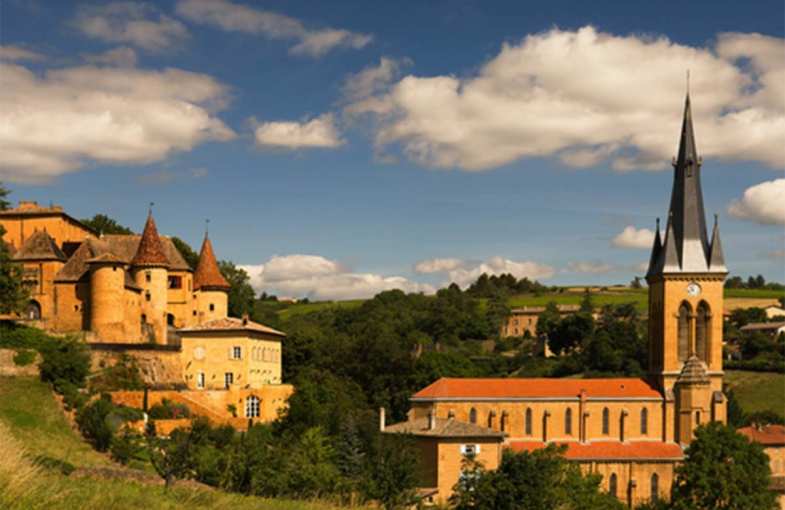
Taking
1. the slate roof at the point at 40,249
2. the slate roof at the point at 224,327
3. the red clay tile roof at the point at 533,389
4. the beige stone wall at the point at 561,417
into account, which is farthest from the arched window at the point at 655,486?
the slate roof at the point at 40,249

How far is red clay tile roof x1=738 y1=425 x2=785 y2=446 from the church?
5058 millimetres

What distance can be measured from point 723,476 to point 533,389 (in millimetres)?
18714

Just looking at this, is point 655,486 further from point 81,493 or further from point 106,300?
point 81,493

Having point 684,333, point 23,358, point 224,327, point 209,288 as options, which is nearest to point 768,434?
point 684,333

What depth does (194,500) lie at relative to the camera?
537 inches

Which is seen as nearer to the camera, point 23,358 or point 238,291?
point 23,358

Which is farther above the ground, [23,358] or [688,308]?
[688,308]

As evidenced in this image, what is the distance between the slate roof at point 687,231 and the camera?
63.8 metres

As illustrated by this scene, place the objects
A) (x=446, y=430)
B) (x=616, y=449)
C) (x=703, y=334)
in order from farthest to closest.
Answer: (x=703, y=334) < (x=616, y=449) < (x=446, y=430)

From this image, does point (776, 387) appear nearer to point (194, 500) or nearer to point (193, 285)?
point (193, 285)

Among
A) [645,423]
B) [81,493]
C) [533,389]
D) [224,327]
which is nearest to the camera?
[81,493]

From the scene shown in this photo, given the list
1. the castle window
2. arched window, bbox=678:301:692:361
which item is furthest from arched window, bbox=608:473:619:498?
arched window, bbox=678:301:692:361

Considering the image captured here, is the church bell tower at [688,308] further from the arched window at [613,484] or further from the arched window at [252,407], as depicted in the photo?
the arched window at [252,407]

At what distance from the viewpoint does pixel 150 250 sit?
196 feet
